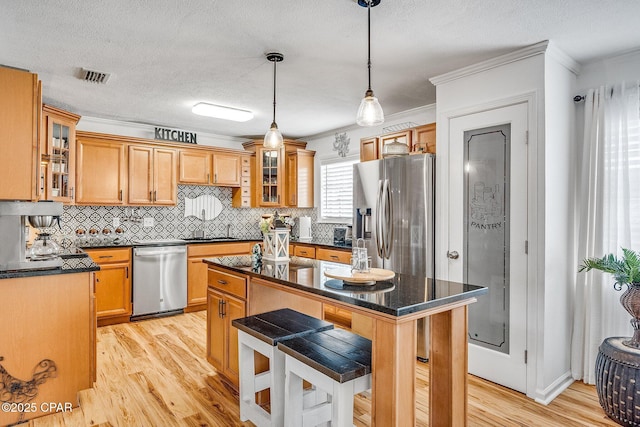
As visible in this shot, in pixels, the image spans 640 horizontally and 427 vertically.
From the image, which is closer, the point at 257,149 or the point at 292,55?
the point at 292,55

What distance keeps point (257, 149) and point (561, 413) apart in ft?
15.3

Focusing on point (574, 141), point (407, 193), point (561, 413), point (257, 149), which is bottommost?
point (561, 413)

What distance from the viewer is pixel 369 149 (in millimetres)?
4293

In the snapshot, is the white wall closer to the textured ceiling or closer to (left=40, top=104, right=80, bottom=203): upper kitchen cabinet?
the textured ceiling

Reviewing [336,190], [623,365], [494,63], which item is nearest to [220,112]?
[336,190]

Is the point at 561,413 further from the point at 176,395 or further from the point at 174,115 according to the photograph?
the point at 174,115

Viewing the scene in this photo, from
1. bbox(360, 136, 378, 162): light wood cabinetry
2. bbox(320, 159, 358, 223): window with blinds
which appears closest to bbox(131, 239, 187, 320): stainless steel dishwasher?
bbox(320, 159, 358, 223): window with blinds

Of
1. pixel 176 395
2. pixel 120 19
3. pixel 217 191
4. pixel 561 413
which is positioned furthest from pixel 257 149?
pixel 561 413

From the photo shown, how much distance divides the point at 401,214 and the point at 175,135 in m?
3.44

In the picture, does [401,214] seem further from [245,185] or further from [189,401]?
[245,185]

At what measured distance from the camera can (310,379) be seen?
1.83 metres

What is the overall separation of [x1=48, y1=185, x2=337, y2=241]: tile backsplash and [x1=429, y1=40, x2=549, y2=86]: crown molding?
2813mm

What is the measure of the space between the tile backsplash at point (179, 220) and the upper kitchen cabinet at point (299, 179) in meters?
0.27

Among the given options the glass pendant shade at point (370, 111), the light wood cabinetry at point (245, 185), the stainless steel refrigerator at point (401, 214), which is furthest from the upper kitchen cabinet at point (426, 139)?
the light wood cabinetry at point (245, 185)
